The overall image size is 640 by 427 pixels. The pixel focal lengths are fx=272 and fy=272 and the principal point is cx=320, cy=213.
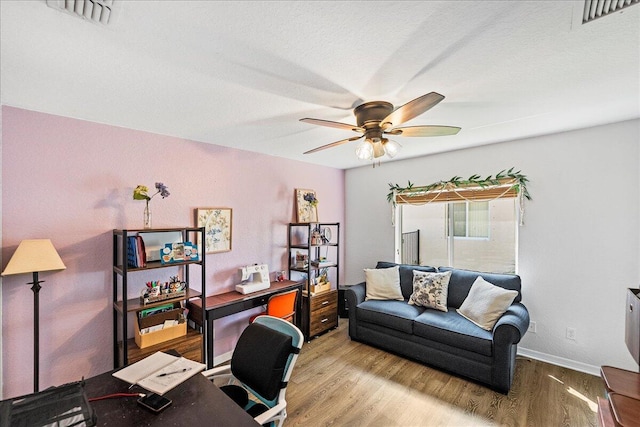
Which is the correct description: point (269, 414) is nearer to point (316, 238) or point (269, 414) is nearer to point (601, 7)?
point (601, 7)

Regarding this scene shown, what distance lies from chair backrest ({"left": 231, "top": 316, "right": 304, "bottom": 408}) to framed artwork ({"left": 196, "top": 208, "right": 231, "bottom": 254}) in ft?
4.73

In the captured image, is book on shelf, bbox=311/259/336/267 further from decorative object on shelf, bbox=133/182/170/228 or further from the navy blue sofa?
decorative object on shelf, bbox=133/182/170/228

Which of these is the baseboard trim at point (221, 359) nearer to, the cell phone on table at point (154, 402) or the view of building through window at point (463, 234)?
A: the cell phone on table at point (154, 402)

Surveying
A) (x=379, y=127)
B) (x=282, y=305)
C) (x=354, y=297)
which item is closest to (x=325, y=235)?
(x=354, y=297)

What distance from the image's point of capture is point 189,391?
134 cm

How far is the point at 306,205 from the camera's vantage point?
13.1ft

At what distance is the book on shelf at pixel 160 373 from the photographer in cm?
136

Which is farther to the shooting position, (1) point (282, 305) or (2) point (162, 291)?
(1) point (282, 305)

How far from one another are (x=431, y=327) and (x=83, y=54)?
11.1 ft

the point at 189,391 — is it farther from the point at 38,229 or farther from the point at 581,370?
the point at 581,370

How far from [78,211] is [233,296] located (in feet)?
5.10

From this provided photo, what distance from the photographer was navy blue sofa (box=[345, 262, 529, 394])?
2424 millimetres

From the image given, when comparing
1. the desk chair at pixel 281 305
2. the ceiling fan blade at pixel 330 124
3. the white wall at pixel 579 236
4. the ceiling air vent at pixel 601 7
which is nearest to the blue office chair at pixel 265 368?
the desk chair at pixel 281 305

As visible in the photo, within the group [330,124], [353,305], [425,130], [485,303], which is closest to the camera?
[330,124]
